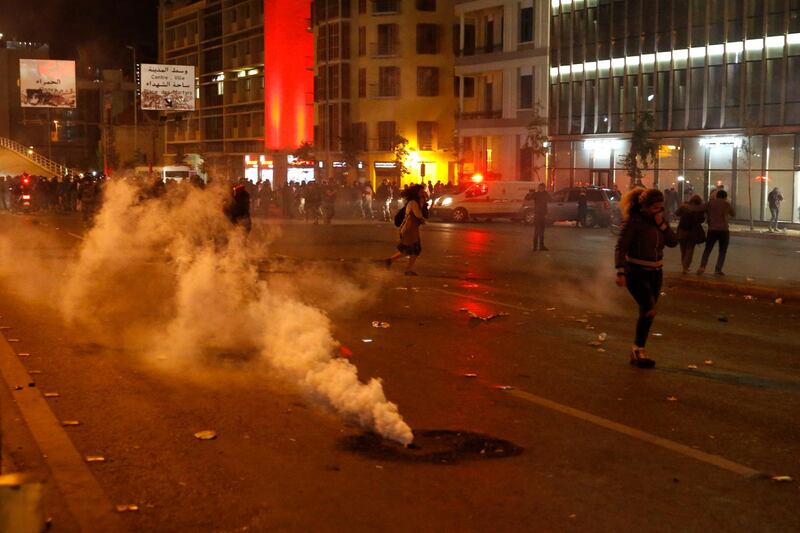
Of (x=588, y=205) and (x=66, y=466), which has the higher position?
(x=588, y=205)

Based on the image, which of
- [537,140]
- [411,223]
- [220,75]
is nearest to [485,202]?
[537,140]

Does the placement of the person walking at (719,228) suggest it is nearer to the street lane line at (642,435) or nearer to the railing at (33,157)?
the street lane line at (642,435)

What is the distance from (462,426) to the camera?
752 cm

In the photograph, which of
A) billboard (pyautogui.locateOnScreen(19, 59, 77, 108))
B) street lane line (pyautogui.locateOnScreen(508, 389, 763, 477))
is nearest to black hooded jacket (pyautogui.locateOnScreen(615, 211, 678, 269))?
street lane line (pyautogui.locateOnScreen(508, 389, 763, 477))

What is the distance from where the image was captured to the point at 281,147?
7906 centimetres

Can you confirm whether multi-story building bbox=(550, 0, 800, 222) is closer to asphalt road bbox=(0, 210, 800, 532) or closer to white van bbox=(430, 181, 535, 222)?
white van bbox=(430, 181, 535, 222)

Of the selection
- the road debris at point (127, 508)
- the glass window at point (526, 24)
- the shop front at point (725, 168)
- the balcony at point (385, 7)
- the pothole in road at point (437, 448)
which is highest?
the balcony at point (385, 7)

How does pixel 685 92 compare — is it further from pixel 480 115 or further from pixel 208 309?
pixel 208 309

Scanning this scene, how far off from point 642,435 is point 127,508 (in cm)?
357

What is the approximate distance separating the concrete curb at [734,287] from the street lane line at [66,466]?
467 inches

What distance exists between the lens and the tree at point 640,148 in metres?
44.0

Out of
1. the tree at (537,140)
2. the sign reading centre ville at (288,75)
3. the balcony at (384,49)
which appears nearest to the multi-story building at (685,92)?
the tree at (537,140)

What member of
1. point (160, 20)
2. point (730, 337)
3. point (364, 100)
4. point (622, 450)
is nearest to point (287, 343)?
point (622, 450)

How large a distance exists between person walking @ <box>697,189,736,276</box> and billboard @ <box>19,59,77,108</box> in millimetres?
40562
